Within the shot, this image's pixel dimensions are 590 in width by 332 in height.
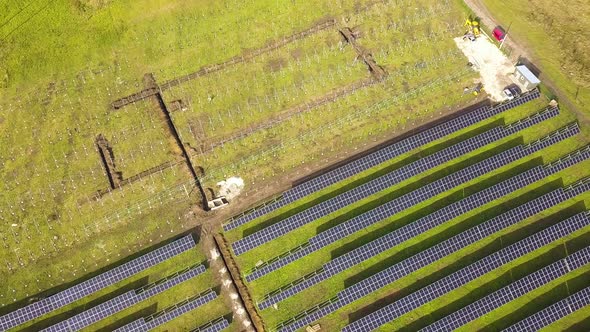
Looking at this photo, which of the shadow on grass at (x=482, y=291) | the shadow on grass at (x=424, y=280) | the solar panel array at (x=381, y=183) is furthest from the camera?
the solar panel array at (x=381, y=183)

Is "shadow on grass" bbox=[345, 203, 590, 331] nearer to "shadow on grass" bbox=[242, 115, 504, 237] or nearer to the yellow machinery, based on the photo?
"shadow on grass" bbox=[242, 115, 504, 237]

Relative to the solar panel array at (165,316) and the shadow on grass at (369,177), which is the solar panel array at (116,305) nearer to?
the solar panel array at (165,316)

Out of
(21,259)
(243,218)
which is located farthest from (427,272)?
(21,259)

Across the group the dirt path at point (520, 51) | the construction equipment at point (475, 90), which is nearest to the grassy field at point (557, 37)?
the dirt path at point (520, 51)

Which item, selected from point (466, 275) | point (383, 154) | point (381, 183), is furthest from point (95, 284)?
point (466, 275)

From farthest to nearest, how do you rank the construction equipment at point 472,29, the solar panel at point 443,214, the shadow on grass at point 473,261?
1. the construction equipment at point 472,29
2. the solar panel at point 443,214
3. the shadow on grass at point 473,261

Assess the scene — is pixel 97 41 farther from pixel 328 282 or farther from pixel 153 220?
pixel 328 282
